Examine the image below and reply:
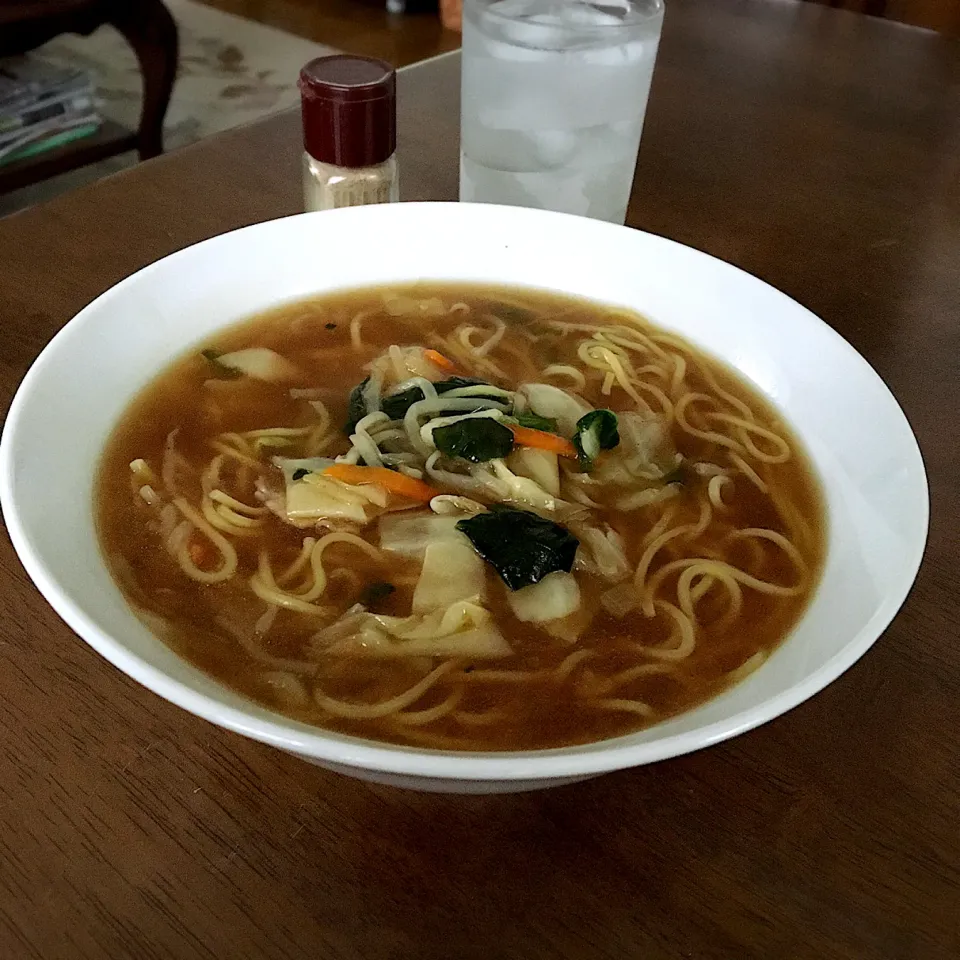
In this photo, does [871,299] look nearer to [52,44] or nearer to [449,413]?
[449,413]

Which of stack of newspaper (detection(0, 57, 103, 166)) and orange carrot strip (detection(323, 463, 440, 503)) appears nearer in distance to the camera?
orange carrot strip (detection(323, 463, 440, 503))

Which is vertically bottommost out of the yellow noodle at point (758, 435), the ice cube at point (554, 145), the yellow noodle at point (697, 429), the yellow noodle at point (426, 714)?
the yellow noodle at point (697, 429)

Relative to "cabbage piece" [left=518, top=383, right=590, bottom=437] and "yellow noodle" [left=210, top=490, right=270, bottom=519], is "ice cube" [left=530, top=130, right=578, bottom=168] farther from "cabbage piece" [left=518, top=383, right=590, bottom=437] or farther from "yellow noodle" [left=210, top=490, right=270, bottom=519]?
"yellow noodle" [left=210, top=490, right=270, bottom=519]

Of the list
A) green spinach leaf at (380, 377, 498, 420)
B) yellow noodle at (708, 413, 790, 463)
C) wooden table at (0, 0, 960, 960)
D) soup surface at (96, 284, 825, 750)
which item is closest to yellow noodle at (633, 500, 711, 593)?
soup surface at (96, 284, 825, 750)

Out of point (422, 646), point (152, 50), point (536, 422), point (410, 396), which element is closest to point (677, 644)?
point (422, 646)

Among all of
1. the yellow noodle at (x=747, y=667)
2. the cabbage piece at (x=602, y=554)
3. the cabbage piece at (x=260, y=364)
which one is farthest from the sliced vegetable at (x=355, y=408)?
the yellow noodle at (x=747, y=667)

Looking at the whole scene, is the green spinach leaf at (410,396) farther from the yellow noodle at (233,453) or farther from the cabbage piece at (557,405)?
the yellow noodle at (233,453)
